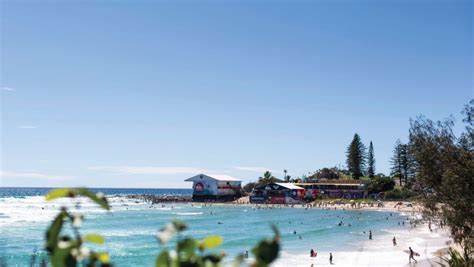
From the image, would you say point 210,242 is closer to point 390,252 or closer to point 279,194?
point 390,252

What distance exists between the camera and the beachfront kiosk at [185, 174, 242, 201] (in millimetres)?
132375

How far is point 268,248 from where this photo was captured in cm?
151

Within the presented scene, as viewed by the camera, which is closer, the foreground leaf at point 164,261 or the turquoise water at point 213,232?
the foreground leaf at point 164,261

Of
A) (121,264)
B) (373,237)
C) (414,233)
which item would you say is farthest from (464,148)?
(414,233)

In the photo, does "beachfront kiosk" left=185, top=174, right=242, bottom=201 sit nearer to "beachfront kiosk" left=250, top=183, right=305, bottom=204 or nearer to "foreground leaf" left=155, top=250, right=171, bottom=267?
"beachfront kiosk" left=250, top=183, right=305, bottom=204

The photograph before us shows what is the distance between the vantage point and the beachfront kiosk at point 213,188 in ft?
434

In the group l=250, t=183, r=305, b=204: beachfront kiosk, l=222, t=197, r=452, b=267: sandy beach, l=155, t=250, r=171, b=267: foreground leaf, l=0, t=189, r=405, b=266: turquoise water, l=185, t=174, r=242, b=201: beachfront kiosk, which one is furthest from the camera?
l=185, t=174, r=242, b=201: beachfront kiosk

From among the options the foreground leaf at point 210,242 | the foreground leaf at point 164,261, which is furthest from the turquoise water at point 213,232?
the foreground leaf at point 164,261

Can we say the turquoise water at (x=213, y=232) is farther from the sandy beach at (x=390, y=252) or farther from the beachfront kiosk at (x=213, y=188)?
the beachfront kiosk at (x=213, y=188)

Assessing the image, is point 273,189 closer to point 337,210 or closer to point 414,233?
point 337,210

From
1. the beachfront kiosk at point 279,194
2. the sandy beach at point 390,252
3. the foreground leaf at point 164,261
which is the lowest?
the sandy beach at point 390,252

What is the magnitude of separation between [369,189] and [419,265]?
90.8 metres

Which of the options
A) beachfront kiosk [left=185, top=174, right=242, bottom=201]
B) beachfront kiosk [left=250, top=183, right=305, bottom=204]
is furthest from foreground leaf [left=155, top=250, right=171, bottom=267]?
beachfront kiosk [left=185, top=174, right=242, bottom=201]

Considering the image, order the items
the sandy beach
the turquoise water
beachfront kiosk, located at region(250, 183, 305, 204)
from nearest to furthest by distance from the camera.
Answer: the sandy beach
the turquoise water
beachfront kiosk, located at region(250, 183, 305, 204)
